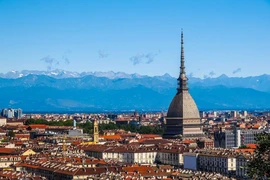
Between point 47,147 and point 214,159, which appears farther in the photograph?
point 47,147

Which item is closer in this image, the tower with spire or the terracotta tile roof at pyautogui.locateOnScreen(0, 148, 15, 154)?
the terracotta tile roof at pyautogui.locateOnScreen(0, 148, 15, 154)

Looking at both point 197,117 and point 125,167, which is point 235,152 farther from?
point 197,117

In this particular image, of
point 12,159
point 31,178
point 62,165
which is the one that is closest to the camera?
point 31,178

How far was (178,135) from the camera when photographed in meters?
104

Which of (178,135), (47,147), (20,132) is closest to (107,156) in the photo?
(47,147)

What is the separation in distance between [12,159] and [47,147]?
49.8 feet

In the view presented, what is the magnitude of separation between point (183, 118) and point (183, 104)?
2508 millimetres

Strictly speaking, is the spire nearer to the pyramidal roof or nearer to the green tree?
the pyramidal roof

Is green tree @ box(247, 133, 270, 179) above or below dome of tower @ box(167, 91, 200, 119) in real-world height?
below

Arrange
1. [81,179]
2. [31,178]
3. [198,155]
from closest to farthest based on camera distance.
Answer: [31,178] → [81,179] → [198,155]

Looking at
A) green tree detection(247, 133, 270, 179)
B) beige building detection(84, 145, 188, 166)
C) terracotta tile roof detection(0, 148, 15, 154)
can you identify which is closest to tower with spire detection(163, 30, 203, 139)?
beige building detection(84, 145, 188, 166)

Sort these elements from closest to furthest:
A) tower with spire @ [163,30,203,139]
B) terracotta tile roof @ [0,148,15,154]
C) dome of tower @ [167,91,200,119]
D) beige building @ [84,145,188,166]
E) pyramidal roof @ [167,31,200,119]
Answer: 1. terracotta tile roof @ [0,148,15,154]
2. beige building @ [84,145,188,166]
3. tower with spire @ [163,30,203,139]
4. dome of tower @ [167,91,200,119]
5. pyramidal roof @ [167,31,200,119]

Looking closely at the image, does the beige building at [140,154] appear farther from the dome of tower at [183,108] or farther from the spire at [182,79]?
the spire at [182,79]

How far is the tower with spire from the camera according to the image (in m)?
105
